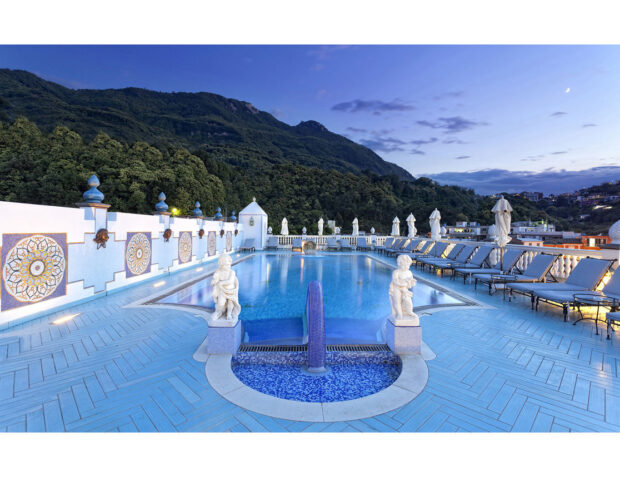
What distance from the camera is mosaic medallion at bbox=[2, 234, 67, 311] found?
3918 millimetres

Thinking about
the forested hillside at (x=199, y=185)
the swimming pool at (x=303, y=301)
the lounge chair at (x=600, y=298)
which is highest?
the forested hillside at (x=199, y=185)

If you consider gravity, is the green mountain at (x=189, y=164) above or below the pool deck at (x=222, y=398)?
above

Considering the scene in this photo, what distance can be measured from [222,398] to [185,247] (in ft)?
28.0

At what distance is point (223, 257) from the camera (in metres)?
2.95

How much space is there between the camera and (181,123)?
4706cm

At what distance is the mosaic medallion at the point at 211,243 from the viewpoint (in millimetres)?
11934

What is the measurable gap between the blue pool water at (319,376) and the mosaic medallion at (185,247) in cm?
752

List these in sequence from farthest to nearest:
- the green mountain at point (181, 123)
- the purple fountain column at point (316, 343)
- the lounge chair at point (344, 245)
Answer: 1. the green mountain at point (181, 123)
2. the lounge chair at point (344, 245)
3. the purple fountain column at point (316, 343)

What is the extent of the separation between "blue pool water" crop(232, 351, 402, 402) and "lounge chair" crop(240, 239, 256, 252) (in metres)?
13.9

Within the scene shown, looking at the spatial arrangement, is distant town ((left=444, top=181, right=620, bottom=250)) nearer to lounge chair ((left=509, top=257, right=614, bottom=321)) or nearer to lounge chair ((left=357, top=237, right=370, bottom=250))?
lounge chair ((left=357, top=237, right=370, bottom=250))

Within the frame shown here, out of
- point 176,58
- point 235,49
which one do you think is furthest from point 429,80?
point 176,58

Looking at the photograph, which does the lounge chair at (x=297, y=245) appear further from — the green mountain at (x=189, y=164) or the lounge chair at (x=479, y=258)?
the lounge chair at (x=479, y=258)

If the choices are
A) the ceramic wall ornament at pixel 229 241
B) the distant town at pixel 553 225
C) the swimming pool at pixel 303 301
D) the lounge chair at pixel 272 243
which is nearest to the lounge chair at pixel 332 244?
the lounge chair at pixel 272 243

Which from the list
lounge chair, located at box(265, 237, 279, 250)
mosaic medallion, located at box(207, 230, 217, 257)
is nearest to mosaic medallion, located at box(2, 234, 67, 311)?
mosaic medallion, located at box(207, 230, 217, 257)
